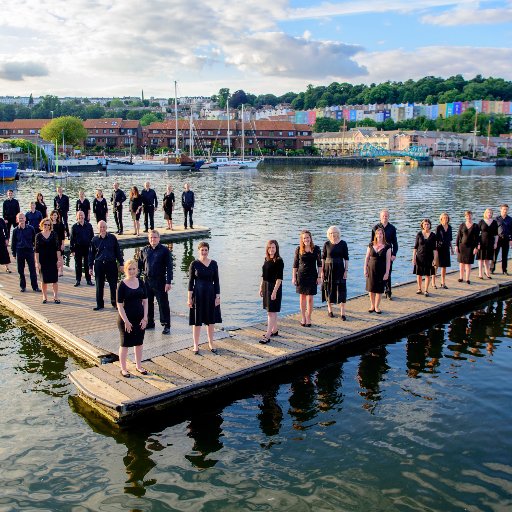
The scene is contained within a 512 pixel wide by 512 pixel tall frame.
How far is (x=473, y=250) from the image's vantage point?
15.9m

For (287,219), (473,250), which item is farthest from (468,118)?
(473,250)

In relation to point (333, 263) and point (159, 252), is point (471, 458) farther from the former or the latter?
point (159, 252)

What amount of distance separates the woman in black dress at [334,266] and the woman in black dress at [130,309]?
4289mm

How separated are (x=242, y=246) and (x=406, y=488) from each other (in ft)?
57.5

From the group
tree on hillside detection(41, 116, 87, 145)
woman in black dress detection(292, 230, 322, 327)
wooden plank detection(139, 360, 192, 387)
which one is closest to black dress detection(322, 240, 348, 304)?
woman in black dress detection(292, 230, 322, 327)

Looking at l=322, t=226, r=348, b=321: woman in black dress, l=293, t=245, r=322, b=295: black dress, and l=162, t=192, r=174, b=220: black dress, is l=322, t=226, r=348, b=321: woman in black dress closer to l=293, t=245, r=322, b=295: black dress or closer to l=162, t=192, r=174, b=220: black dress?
l=293, t=245, r=322, b=295: black dress

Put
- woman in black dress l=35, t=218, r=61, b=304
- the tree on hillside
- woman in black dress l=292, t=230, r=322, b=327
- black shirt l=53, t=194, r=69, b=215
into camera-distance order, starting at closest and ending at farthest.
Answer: woman in black dress l=292, t=230, r=322, b=327, woman in black dress l=35, t=218, r=61, b=304, black shirt l=53, t=194, r=69, b=215, the tree on hillside

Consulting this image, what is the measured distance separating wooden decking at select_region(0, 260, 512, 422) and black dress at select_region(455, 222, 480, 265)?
91cm

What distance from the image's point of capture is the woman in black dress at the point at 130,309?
29.2 ft

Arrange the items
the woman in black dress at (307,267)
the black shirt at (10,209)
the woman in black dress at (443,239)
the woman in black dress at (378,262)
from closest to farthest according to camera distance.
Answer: the woman in black dress at (307,267), the woman in black dress at (378,262), the woman in black dress at (443,239), the black shirt at (10,209)

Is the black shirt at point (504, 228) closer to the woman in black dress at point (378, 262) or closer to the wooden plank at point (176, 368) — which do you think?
the woman in black dress at point (378, 262)

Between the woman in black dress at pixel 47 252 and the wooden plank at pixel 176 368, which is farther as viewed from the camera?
the woman in black dress at pixel 47 252

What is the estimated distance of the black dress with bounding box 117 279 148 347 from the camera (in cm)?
895

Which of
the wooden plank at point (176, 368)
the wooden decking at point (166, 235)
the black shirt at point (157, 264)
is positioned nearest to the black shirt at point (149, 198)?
the wooden decking at point (166, 235)
